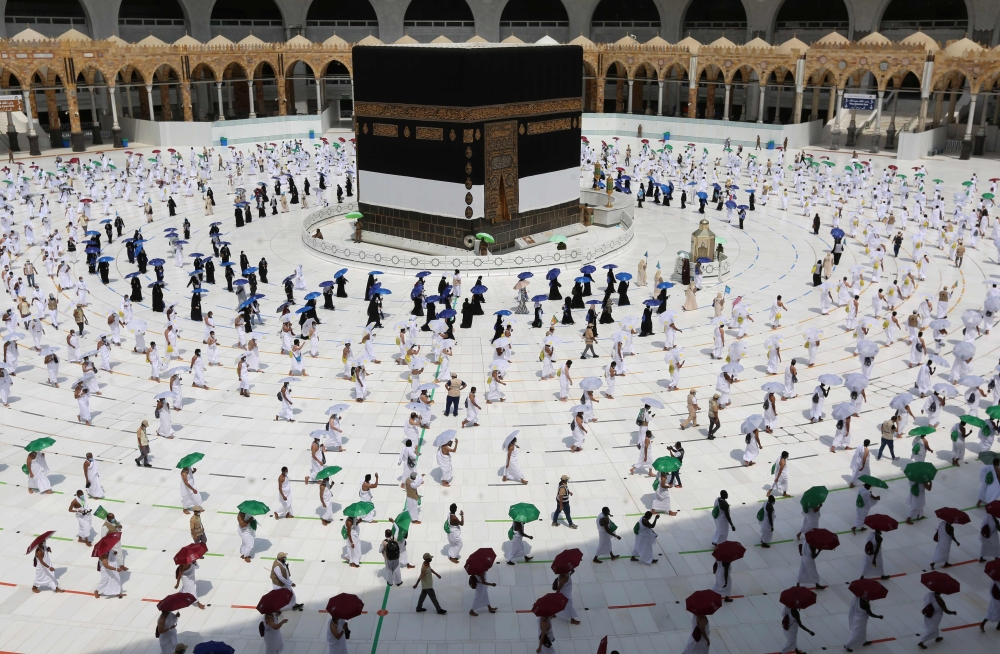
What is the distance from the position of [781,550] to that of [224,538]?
9588mm

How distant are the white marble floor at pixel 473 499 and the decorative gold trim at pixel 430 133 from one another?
8383mm

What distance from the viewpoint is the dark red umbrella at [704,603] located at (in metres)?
10.8

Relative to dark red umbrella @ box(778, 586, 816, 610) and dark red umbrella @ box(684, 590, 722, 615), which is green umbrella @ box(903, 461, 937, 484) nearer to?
dark red umbrella @ box(778, 586, 816, 610)

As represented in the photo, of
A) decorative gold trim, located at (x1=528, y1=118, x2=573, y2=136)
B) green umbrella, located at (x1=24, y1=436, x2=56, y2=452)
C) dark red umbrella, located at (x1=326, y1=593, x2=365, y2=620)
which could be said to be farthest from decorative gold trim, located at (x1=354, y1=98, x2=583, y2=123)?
dark red umbrella, located at (x1=326, y1=593, x2=365, y2=620)

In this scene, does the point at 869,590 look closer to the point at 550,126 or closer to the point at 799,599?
the point at 799,599

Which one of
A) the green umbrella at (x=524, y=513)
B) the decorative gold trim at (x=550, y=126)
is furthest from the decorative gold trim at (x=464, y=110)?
the green umbrella at (x=524, y=513)

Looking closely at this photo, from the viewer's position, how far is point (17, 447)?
18.0m

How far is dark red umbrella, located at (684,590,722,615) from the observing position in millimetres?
10820

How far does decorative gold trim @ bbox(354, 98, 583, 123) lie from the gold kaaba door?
403 mm

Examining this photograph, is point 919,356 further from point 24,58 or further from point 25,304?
point 24,58

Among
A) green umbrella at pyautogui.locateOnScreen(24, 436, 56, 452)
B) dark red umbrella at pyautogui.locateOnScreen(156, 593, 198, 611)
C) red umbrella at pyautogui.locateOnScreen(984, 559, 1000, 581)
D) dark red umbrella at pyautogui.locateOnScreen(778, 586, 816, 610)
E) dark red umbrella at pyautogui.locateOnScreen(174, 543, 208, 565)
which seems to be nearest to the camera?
dark red umbrella at pyautogui.locateOnScreen(778, 586, 816, 610)

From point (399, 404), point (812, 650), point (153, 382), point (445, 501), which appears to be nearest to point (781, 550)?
point (812, 650)

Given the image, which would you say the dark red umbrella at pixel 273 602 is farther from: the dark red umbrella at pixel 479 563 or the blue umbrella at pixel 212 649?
the dark red umbrella at pixel 479 563

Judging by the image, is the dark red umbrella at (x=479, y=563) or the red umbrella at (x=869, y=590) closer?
the red umbrella at (x=869, y=590)
